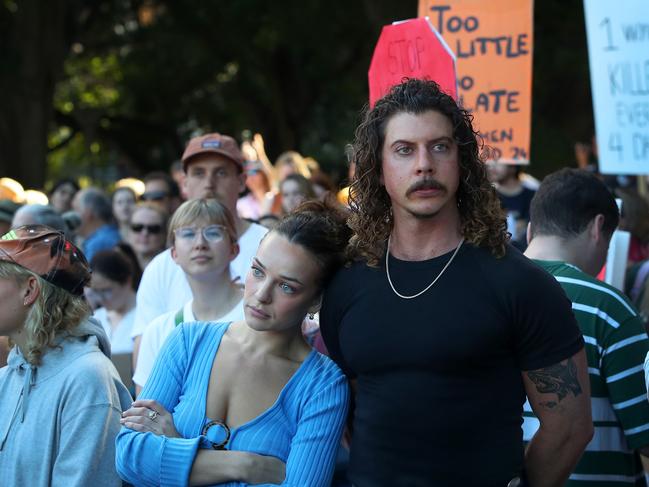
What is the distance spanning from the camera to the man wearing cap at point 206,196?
5.58m

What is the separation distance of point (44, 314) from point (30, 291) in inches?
4.3

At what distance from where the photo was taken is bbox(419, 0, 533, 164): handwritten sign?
6.39 meters

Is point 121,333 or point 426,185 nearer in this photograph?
point 426,185

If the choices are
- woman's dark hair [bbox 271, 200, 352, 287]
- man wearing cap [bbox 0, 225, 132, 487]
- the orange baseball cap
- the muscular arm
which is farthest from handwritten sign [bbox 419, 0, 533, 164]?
the muscular arm

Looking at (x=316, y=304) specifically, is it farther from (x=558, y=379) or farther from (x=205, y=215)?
(x=205, y=215)

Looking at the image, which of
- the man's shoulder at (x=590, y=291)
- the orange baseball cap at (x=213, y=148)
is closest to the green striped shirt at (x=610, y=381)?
the man's shoulder at (x=590, y=291)

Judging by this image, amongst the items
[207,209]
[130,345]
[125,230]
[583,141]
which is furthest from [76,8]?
[207,209]

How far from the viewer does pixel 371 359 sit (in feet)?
9.89

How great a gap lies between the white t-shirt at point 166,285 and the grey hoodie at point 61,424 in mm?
1870

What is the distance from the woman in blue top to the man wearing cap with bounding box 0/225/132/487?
39 cm

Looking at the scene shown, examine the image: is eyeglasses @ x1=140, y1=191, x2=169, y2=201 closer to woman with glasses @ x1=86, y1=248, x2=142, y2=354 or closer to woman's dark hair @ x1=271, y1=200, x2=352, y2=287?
woman with glasses @ x1=86, y1=248, x2=142, y2=354

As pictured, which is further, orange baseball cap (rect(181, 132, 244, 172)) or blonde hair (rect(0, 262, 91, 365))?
orange baseball cap (rect(181, 132, 244, 172))

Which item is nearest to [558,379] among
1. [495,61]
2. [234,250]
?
[234,250]

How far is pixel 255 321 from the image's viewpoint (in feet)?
10.5
